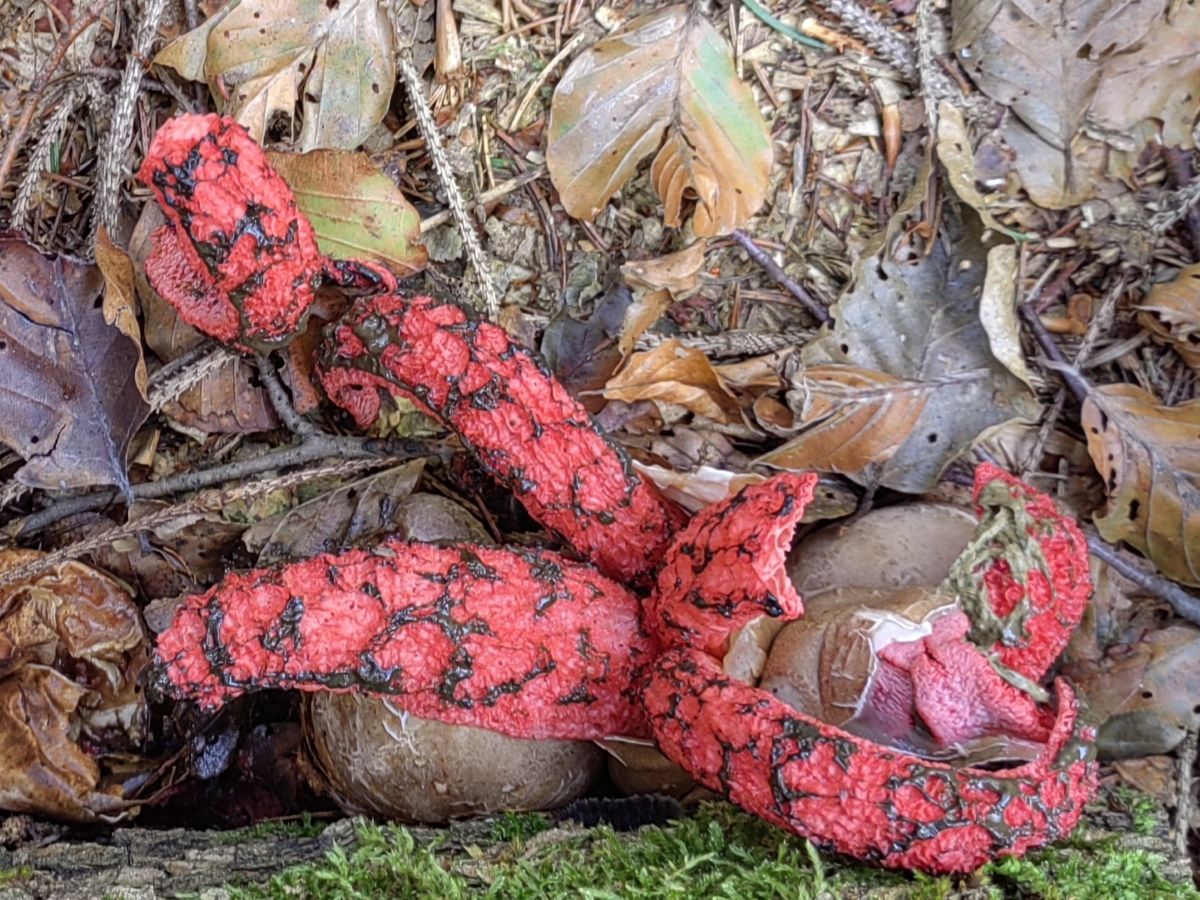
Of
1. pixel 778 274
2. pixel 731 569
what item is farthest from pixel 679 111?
pixel 731 569

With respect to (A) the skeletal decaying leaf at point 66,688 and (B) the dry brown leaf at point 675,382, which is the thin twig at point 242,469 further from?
(B) the dry brown leaf at point 675,382

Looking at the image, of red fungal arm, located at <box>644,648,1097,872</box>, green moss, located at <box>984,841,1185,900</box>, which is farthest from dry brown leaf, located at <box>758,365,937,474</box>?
green moss, located at <box>984,841,1185,900</box>

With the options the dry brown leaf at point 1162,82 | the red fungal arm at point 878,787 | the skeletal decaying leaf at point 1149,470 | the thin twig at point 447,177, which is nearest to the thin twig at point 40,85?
the thin twig at point 447,177

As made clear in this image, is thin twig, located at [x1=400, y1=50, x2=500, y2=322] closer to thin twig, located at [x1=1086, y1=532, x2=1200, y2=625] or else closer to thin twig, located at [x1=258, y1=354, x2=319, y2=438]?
thin twig, located at [x1=258, y1=354, x2=319, y2=438]

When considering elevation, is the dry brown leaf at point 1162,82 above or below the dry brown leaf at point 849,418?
above

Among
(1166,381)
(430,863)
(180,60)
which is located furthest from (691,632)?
(180,60)

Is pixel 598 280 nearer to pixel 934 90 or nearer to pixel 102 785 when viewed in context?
pixel 934 90
